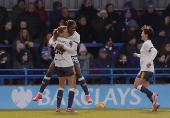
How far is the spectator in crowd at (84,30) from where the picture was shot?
49.6 feet

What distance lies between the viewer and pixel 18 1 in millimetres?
15844

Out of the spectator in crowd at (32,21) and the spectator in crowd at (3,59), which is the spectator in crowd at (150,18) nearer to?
the spectator in crowd at (32,21)

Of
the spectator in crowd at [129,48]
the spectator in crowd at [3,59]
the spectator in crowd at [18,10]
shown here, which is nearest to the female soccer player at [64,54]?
the spectator in crowd at [3,59]

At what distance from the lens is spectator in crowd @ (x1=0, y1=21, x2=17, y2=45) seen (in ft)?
47.6

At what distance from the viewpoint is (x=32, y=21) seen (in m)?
15.2

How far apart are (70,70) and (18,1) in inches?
275

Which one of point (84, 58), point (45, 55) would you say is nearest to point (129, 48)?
point (84, 58)

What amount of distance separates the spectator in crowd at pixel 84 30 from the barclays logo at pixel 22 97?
3.15 meters

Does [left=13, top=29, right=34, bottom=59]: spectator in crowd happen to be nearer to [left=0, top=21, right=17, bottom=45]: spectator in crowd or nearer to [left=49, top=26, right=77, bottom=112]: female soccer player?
[left=0, top=21, right=17, bottom=45]: spectator in crowd

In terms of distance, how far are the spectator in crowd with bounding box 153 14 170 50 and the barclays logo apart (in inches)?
189

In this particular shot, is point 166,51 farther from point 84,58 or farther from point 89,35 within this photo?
point 84,58

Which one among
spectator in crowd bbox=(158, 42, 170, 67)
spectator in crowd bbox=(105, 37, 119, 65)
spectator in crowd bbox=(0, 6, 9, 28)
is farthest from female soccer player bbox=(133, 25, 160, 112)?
spectator in crowd bbox=(0, 6, 9, 28)

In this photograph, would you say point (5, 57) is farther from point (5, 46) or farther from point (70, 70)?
point (70, 70)

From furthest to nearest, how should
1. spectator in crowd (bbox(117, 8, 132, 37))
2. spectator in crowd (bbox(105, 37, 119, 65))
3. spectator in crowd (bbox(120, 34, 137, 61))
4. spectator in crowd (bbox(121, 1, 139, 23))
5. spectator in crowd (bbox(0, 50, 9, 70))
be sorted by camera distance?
1. spectator in crowd (bbox(121, 1, 139, 23))
2. spectator in crowd (bbox(117, 8, 132, 37))
3. spectator in crowd (bbox(120, 34, 137, 61))
4. spectator in crowd (bbox(105, 37, 119, 65))
5. spectator in crowd (bbox(0, 50, 9, 70))
